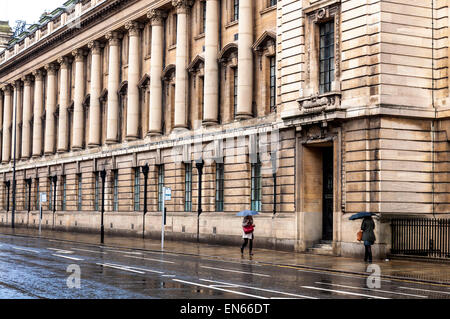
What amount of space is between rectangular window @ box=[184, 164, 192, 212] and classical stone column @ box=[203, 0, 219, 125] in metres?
3.88

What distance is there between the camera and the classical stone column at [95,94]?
194 feet

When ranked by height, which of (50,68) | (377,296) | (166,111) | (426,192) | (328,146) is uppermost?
(50,68)

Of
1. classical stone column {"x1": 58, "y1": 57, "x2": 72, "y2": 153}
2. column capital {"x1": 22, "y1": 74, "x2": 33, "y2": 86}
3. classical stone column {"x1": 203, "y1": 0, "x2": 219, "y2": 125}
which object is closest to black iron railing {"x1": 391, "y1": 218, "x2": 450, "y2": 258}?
classical stone column {"x1": 203, "y1": 0, "x2": 219, "y2": 125}

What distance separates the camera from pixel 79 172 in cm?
6172

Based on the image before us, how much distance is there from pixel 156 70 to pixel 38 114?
26.2 m

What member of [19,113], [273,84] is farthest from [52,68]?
[273,84]

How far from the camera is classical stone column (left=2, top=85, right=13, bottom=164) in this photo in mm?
80594

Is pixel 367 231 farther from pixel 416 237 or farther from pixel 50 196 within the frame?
pixel 50 196

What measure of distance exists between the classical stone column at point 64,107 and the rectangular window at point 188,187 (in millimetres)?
22688

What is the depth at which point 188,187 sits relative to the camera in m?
46.0

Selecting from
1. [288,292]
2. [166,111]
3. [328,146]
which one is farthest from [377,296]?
[166,111]

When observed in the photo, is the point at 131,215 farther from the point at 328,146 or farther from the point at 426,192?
the point at 426,192

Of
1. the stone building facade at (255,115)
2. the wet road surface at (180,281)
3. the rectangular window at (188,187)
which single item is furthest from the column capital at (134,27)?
the wet road surface at (180,281)
